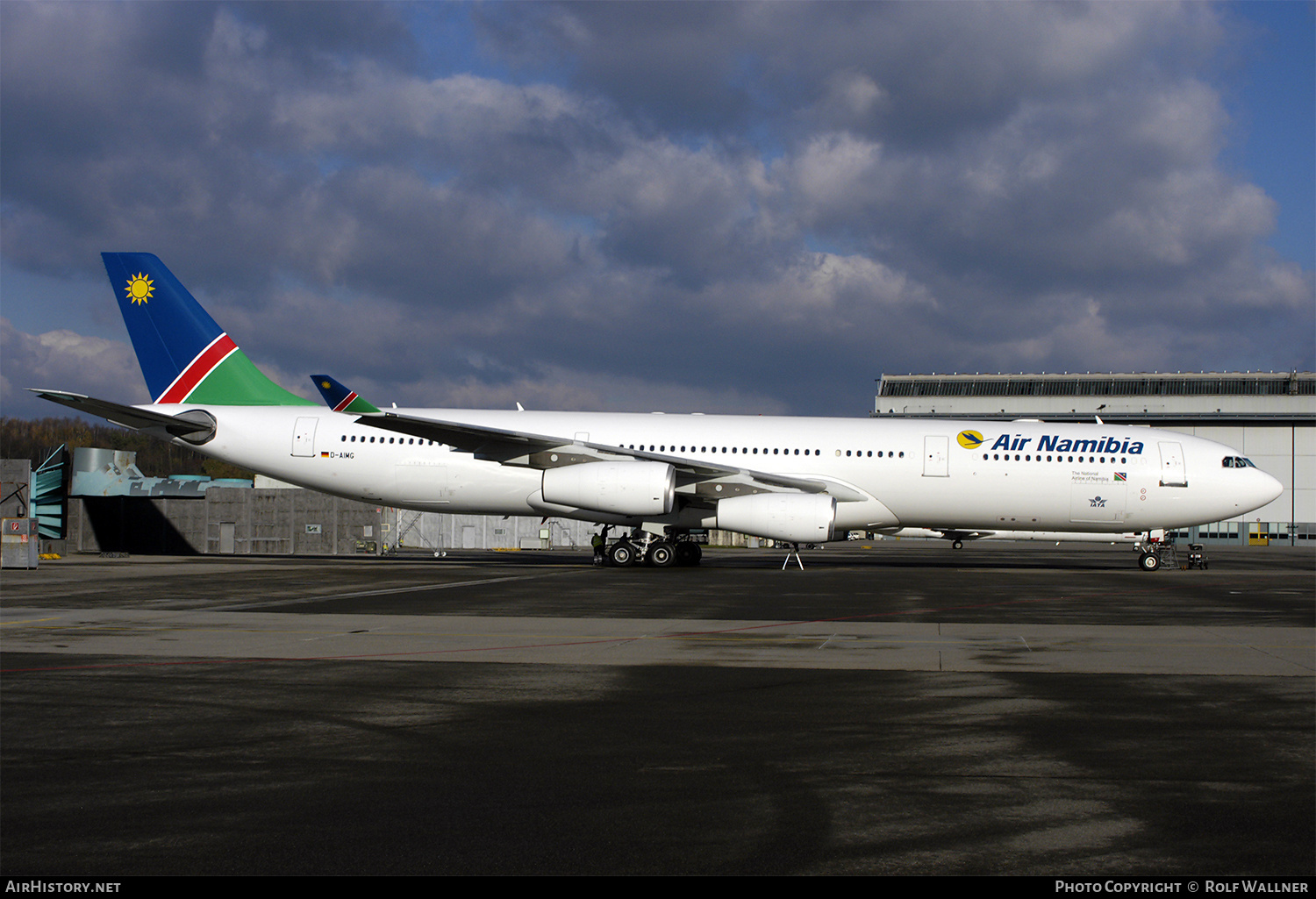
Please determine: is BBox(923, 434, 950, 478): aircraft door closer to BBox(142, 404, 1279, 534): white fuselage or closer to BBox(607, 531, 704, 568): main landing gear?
BBox(142, 404, 1279, 534): white fuselage

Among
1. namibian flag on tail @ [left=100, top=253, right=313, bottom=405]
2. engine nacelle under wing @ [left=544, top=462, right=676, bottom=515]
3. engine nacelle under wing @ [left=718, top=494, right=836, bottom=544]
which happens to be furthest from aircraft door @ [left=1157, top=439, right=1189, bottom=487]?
namibian flag on tail @ [left=100, top=253, right=313, bottom=405]

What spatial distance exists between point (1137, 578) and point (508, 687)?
19.0 m

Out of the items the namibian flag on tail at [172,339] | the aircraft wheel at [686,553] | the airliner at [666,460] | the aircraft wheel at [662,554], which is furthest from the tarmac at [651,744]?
the namibian flag on tail at [172,339]

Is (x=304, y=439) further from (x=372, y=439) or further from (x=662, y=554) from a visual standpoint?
(x=662, y=554)

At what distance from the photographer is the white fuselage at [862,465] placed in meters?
24.8

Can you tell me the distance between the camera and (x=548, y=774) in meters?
5.48

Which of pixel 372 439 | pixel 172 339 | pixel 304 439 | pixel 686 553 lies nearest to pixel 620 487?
pixel 686 553

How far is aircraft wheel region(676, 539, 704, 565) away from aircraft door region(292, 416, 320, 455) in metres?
9.78

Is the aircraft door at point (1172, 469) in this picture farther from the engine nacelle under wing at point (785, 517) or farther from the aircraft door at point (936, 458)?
the engine nacelle under wing at point (785, 517)

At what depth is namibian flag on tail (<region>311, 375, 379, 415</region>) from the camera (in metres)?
23.4

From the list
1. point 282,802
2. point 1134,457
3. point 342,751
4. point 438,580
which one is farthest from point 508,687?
point 1134,457

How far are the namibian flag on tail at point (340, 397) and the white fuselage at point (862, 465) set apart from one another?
8.06 feet

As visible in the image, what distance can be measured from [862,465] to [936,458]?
1.82 metres
